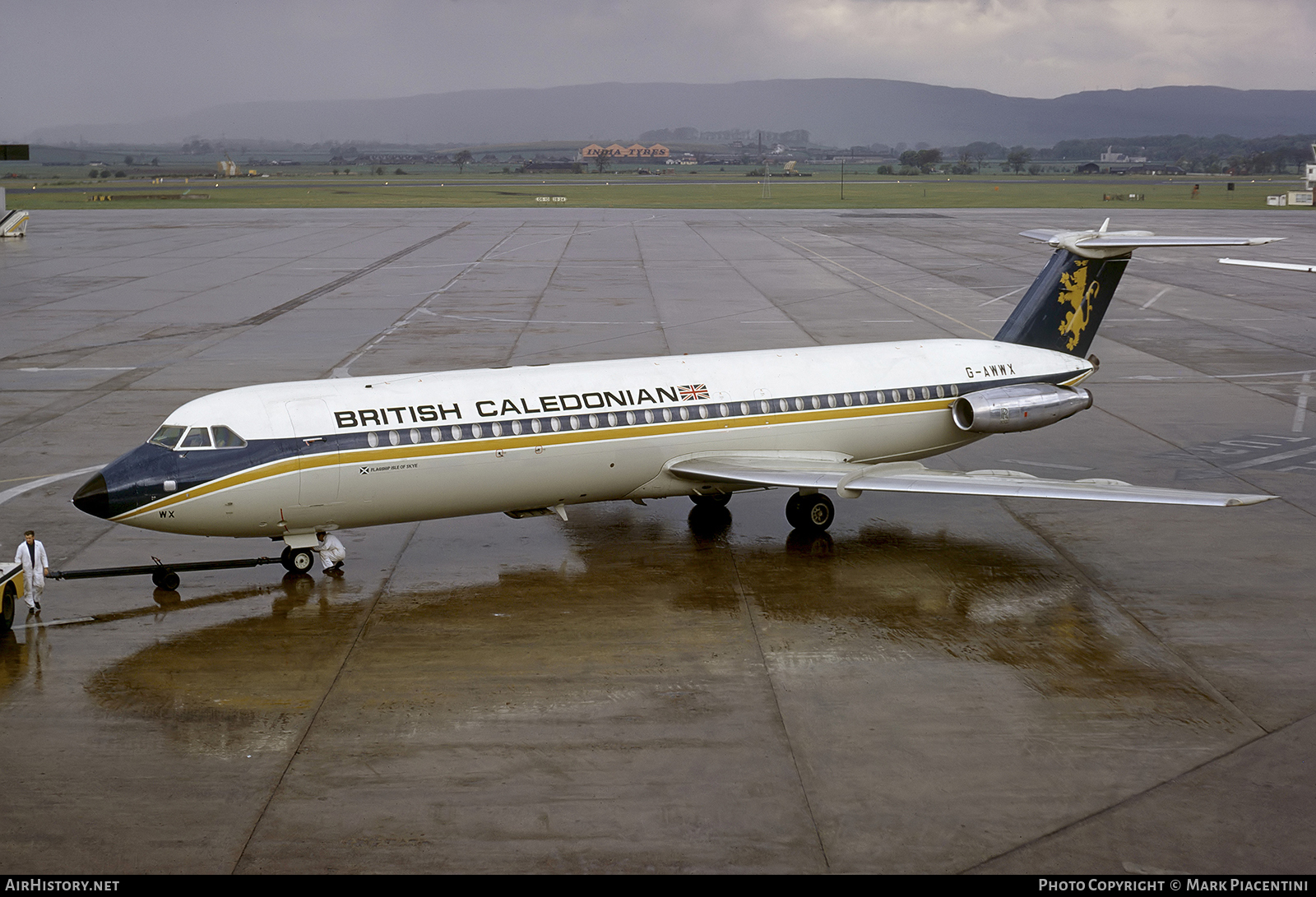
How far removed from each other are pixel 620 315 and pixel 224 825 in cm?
3598

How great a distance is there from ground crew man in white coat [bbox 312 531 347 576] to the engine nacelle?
467 inches

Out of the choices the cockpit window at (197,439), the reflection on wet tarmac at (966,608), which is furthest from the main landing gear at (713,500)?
the cockpit window at (197,439)

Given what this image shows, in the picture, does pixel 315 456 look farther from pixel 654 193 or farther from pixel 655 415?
pixel 654 193

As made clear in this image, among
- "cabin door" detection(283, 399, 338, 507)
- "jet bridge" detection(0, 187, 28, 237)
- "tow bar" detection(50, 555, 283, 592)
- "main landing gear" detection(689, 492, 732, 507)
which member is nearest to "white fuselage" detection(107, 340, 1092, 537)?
"cabin door" detection(283, 399, 338, 507)

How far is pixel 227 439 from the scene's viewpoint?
19.0 m

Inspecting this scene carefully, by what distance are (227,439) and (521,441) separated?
4.65 metres

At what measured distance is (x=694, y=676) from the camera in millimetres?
16266

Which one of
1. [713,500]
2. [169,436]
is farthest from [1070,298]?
[169,436]

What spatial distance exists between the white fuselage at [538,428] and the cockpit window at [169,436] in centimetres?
17

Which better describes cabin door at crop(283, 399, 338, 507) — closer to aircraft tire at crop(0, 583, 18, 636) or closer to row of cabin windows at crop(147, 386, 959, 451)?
row of cabin windows at crop(147, 386, 959, 451)

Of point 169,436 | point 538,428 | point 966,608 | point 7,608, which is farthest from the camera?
point 538,428

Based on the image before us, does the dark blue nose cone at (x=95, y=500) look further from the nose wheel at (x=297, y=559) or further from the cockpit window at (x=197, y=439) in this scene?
the nose wheel at (x=297, y=559)

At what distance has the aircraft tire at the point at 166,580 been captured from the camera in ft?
64.5

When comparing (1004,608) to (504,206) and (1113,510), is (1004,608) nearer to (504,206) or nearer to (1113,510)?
(1113,510)
